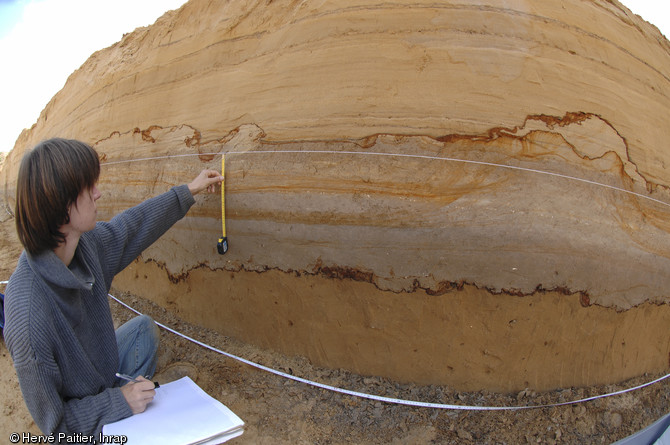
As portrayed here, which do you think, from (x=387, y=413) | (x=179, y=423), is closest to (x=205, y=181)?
(x=179, y=423)

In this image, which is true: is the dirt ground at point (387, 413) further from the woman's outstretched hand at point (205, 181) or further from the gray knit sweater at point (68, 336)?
the woman's outstretched hand at point (205, 181)

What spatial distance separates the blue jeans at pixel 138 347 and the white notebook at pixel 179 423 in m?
0.24

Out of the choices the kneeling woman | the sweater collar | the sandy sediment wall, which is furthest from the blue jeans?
the sweater collar

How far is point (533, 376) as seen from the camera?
5.75 ft

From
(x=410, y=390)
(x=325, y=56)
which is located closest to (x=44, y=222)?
(x=325, y=56)

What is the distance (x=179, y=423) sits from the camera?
4.74 ft

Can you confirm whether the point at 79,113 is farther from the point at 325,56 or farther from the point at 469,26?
the point at 469,26

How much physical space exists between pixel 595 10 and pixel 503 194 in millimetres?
1091

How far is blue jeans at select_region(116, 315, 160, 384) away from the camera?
180cm

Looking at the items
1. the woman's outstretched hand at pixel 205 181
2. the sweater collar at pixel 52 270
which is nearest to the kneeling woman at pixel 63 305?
the sweater collar at pixel 52 270

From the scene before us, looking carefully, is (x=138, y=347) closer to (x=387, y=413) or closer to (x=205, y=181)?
(x=205, y=181)

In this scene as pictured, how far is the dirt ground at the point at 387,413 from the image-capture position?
1683 mm

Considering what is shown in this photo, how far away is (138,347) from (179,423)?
0.50 metres

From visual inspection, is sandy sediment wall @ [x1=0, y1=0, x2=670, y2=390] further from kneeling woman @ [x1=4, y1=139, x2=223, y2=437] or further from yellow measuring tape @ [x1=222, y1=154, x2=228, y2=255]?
kneeling woman @ [x1=4, y1=139, x2=223, y2=437]
